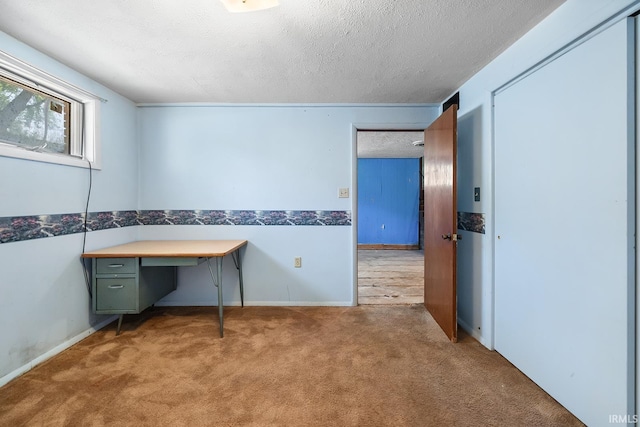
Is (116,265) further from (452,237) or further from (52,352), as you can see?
(452,237)

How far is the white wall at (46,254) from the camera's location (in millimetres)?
1599

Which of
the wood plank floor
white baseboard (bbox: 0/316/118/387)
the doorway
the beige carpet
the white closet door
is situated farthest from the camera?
the doorway

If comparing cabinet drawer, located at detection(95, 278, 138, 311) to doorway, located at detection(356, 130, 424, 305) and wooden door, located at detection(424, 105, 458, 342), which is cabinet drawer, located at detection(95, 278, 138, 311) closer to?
wooden door, located at detection(424, 105, 458, 342)

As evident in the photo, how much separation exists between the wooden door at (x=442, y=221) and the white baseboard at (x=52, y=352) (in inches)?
118

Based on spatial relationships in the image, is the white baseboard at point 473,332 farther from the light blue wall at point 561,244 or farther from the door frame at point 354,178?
the door frame at point 354,178

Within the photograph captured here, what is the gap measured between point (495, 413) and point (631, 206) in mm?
1187

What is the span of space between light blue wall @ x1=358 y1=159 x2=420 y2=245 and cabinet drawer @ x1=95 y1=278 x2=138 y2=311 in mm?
4883

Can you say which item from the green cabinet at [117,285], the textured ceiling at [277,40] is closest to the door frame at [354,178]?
the textured ceiling at [277,40]

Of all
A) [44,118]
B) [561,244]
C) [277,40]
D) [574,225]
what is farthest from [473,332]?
[44,118]

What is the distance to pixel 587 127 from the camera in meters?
1.25

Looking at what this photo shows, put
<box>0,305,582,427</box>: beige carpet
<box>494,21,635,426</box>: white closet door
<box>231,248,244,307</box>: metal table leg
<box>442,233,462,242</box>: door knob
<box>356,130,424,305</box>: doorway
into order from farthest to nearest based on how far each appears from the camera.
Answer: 1. <box>356,130,424,305</box>: doorway
2. <box>231,248,244,307</box>: metal table leg
3. <box>442,233,462,242</box>: door knob
4. <box>0,305,582,427</box>: beige carpet
5. <box>494,21,635,426</box>: white closet door

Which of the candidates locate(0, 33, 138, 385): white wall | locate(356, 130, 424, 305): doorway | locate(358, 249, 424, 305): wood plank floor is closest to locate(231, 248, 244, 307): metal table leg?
locate(0, 33, 138, 385): white wall

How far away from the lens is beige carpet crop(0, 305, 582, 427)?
4.33 feet

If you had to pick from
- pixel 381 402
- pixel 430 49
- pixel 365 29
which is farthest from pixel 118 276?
pixel 430 49
